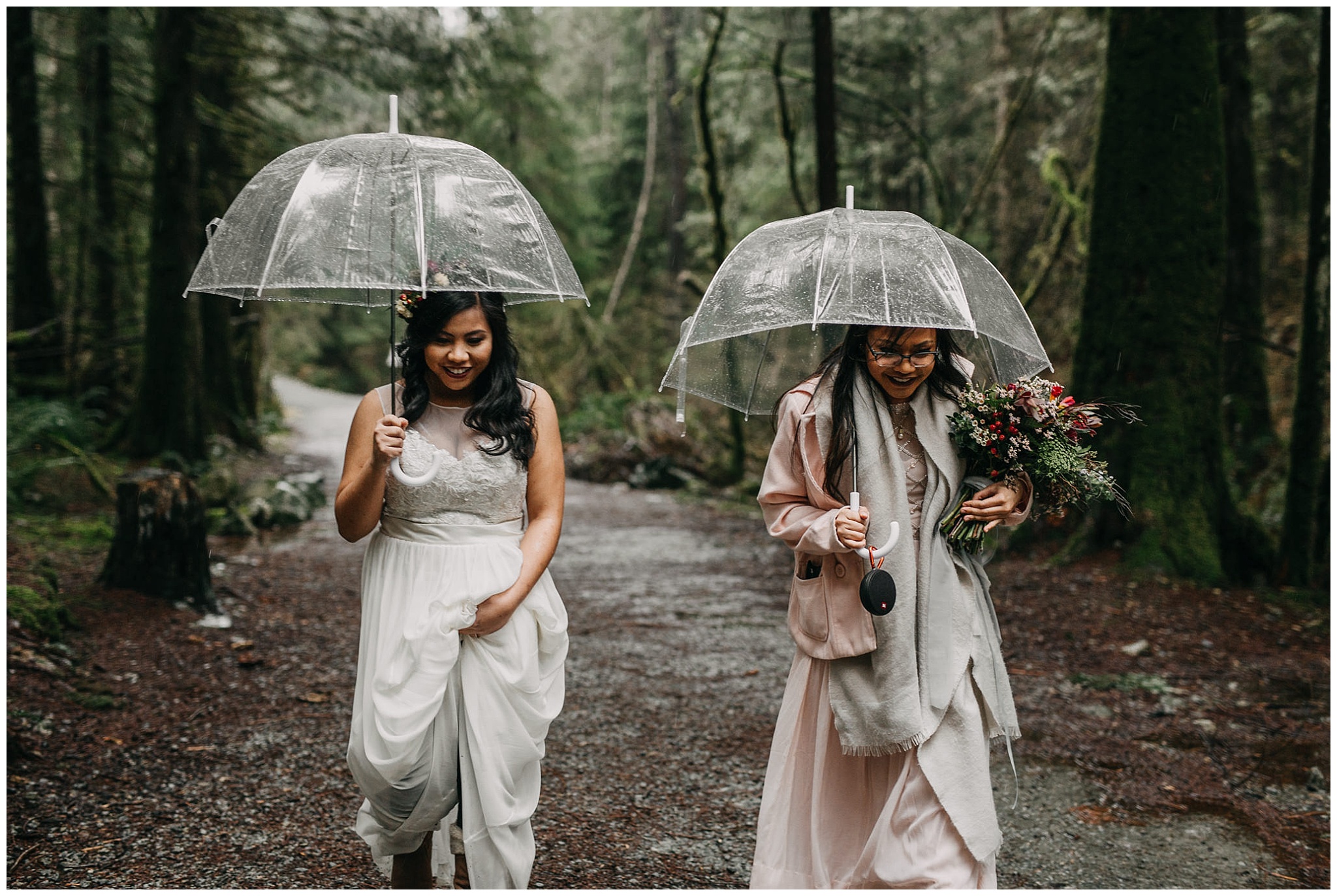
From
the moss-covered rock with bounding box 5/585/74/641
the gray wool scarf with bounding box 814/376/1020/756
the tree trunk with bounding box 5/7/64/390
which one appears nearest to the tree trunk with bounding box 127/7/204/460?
the tree trunk with bounding box 5/7/64/390

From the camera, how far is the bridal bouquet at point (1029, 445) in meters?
3.17

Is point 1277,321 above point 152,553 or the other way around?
above

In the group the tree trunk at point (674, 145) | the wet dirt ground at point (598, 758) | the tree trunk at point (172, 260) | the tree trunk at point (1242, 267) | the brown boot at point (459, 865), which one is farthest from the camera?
the tree trunk at point (674, 145)

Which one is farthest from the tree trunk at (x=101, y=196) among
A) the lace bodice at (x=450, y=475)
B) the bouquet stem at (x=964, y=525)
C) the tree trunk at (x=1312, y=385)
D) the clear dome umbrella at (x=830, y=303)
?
the tree trunk at (x=1312, y=385)

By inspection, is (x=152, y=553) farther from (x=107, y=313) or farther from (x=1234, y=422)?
(x=1234, y=422)

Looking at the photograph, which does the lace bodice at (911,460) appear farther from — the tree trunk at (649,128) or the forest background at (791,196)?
the tree trunk at (649,128)

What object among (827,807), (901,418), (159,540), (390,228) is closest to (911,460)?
(901,418)

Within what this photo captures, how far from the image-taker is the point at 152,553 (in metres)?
7.15

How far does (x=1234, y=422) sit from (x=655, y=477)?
26.3 feet

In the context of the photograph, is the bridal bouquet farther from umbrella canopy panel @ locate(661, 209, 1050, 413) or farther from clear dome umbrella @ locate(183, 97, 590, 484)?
clear dome umbrella @ locate(183, 97, 590, 484)

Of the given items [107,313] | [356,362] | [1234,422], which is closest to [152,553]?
[107,313]

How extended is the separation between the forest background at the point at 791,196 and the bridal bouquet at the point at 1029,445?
586cm

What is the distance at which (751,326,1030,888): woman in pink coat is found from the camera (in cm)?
313

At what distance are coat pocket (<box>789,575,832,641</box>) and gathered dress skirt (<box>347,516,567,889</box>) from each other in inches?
32.3
